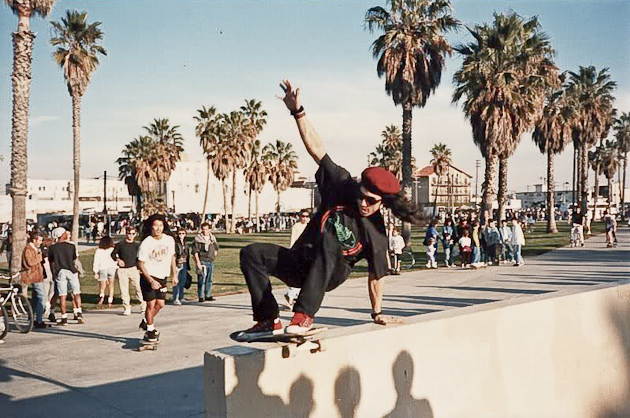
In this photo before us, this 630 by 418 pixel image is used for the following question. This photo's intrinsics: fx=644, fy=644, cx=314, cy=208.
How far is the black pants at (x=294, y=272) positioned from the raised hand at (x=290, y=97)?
0.87m

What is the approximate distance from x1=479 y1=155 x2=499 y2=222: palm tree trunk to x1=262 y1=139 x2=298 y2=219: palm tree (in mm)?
45517

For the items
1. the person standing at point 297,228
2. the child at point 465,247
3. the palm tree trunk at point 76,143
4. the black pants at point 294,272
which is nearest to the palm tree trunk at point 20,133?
the person standing at point 297,228

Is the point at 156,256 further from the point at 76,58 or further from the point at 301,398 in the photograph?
the point at 76,58

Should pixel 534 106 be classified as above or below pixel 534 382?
above

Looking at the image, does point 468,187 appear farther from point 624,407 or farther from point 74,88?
point 624,407

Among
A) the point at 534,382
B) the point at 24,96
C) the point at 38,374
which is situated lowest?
the point at 38,374

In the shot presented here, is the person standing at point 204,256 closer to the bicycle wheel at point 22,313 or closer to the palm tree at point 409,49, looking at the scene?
the bicycle wheel at point 22,313

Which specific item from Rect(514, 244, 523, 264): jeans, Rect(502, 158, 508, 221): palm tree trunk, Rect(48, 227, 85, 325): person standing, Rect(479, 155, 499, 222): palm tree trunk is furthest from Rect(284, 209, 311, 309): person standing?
Rect(502, 158, 508, 221): palm tree trunk

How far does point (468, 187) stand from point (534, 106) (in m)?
134

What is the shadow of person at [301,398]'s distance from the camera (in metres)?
3.38

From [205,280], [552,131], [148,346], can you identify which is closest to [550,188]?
[552,131]

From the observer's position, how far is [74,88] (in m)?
34.1

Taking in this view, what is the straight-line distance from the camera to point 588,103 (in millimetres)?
49594

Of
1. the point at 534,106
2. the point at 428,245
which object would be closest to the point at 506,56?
the point at 534,106
